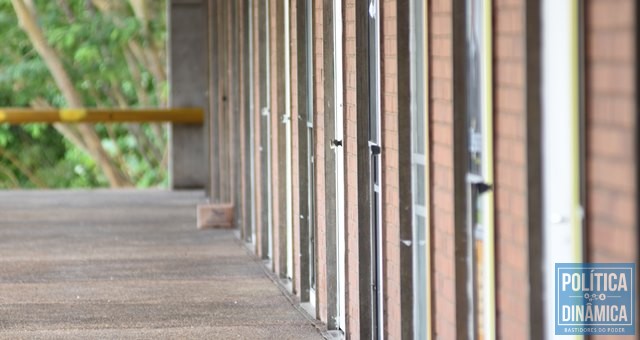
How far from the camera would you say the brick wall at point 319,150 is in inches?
296

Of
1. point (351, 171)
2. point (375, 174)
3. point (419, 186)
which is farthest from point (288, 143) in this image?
point (419, 186)

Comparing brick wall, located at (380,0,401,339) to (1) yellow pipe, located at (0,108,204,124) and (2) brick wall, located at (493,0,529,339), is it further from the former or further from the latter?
(1) yellow pipe, located at (0,108,204,124)

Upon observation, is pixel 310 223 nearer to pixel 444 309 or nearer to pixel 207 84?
pixel 444 309

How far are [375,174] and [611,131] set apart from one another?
3.12 meters

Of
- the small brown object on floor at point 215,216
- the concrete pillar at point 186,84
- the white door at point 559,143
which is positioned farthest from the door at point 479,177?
the concrete pillar at point 186,84

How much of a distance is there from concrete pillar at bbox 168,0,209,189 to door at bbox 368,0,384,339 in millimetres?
10337

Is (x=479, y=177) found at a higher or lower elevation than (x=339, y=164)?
higher

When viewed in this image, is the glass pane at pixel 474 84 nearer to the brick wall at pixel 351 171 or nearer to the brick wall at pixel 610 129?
the brick wall at pixel 610 129

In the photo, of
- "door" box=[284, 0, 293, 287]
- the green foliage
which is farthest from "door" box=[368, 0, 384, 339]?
the green foliage

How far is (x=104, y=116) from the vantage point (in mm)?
17016

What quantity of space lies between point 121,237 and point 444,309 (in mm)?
7223

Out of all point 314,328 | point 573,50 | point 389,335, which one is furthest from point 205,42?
point 573,50

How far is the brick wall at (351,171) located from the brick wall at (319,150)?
2.50 feet

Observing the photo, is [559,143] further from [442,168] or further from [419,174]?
[419,174]
